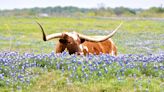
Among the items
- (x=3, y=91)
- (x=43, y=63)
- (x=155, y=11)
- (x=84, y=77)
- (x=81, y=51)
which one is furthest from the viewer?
(x=155, y=11)

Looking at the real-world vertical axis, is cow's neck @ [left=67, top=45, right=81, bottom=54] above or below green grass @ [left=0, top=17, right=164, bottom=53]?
above

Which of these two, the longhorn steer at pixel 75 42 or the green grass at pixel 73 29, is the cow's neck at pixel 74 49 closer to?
the longhorn steer at pixel 75 42

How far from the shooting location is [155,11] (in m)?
94.2

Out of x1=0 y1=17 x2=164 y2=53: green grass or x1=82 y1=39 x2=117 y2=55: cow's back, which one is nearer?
x1=82 y1=39 x2=117 y2=55: cow's back

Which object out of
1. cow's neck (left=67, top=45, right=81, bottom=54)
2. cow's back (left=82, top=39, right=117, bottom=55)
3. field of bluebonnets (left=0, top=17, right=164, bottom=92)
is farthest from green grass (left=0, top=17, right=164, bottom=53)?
field of bluebonnets (left=0, top=17, right=164, bottom=92)

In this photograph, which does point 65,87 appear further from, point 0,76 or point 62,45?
point 62,45

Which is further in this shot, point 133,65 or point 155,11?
point 155,11

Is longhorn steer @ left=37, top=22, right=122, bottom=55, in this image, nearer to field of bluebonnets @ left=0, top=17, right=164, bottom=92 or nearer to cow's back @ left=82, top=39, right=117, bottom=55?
cow's back @ left=82, top=39, right=117, bottom=55

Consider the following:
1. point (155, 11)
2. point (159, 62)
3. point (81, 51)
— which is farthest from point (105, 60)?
point (155, 11)

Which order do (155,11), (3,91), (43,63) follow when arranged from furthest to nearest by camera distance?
(155,11) < (43,63) < (3,91)

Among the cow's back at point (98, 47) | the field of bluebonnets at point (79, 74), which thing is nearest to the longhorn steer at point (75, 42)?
the cow's back at point (98, 47)

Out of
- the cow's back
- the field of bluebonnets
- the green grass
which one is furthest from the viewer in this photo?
the green grass

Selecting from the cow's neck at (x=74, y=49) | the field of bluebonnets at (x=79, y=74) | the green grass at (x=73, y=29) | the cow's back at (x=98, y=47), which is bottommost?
the green grass at (x=73, y=29)

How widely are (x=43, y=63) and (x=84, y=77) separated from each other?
41.4 inches
